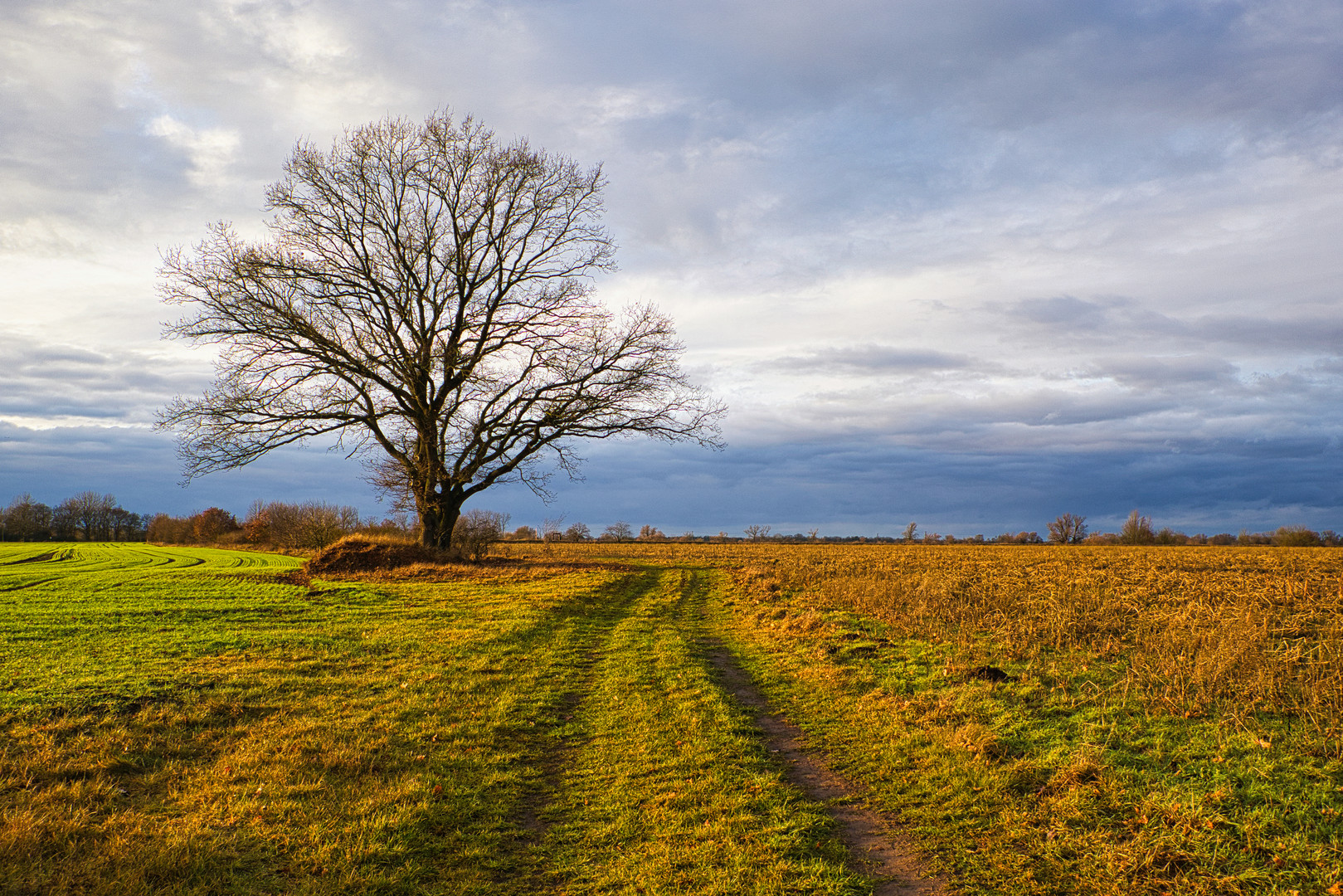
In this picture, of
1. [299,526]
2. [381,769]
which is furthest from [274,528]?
[381,769]

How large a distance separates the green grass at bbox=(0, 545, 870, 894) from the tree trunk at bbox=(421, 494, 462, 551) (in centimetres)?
1490

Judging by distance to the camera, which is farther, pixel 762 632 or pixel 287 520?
pixel 287 520

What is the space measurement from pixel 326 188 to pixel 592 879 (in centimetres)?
2823

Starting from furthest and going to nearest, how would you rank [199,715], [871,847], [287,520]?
[287,520] → [199,715] → [871,847]

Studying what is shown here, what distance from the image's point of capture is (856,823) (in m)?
5.58

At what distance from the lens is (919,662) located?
34.8ft

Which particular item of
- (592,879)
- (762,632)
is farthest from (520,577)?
(592,879)

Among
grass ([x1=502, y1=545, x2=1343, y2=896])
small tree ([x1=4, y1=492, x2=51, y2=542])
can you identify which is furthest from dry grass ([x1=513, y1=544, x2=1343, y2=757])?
small tree ([x1=4, y1=492, x2=51, y2=542])

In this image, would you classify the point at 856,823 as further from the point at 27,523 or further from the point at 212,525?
the point at 27,523

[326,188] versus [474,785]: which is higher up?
[326,188]

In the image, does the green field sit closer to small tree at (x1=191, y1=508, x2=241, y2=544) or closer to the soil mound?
the soil mound

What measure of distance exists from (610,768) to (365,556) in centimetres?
2270

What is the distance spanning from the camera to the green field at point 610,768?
469cm

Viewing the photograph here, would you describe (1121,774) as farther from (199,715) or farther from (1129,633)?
(199,715)
